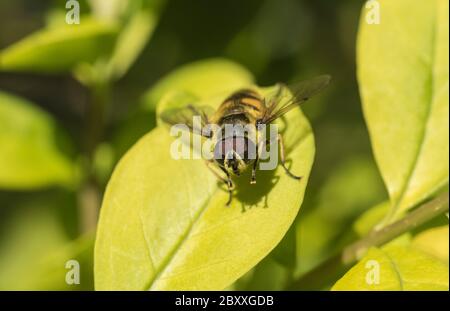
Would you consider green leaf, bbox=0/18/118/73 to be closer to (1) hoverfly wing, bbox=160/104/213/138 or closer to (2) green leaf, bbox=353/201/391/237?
(1) hoverfly wing, bbox=160/104/213/138

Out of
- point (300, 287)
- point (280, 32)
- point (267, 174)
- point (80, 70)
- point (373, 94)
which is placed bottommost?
Result: point (300, 287)

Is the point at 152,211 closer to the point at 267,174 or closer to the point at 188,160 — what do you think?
the point at 188,160

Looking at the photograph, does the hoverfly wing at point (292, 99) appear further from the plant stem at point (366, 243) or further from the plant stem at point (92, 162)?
the plant stem at point (92, 162)

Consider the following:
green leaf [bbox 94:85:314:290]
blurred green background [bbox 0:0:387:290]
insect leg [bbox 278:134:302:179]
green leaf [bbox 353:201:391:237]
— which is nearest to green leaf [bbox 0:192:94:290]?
blurred green background [bbox 0:0:387:290]

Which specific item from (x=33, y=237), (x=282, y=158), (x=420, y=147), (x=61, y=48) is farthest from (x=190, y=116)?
(x=33, y=237)

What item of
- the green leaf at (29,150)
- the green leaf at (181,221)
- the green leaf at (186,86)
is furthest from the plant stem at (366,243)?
the green leaf at (29,150)

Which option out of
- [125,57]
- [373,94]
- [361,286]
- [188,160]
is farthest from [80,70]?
[361,286]
